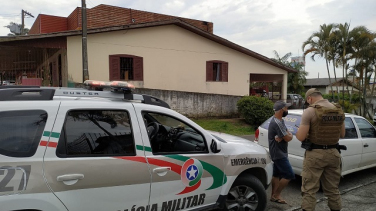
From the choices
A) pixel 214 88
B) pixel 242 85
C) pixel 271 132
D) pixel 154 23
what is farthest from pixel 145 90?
pixel 271 132

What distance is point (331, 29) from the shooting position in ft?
55.5

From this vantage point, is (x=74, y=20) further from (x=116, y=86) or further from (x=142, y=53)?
(x=116, y=86)

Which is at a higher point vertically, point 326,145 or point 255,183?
point 326,145

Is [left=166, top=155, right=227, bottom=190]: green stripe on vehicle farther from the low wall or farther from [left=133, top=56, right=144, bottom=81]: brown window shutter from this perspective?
[left=133, top=56, right=144, bottom=81]: brown window shutter

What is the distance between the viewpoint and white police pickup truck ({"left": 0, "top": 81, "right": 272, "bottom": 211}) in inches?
87.2

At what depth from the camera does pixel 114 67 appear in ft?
44.9

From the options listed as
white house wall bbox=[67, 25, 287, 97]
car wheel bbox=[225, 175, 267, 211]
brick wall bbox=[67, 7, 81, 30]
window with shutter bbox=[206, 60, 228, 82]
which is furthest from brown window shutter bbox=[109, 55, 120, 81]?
car wheel bbox=[225, 175, 267, 211]

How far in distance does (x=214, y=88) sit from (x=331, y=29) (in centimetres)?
813

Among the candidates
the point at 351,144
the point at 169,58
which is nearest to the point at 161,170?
the point at 351,144

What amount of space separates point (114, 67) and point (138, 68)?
130 cm

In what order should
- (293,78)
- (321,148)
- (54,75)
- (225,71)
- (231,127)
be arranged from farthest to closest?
(293,78), (225,71), (54,75), (231,127), (321,148)

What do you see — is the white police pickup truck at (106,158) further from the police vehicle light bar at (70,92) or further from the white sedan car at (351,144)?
the white sedan car at (351,144)

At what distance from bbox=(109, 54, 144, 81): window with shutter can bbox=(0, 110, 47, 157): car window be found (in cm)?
1171

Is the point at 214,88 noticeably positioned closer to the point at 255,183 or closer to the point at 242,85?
the point at 242,85
